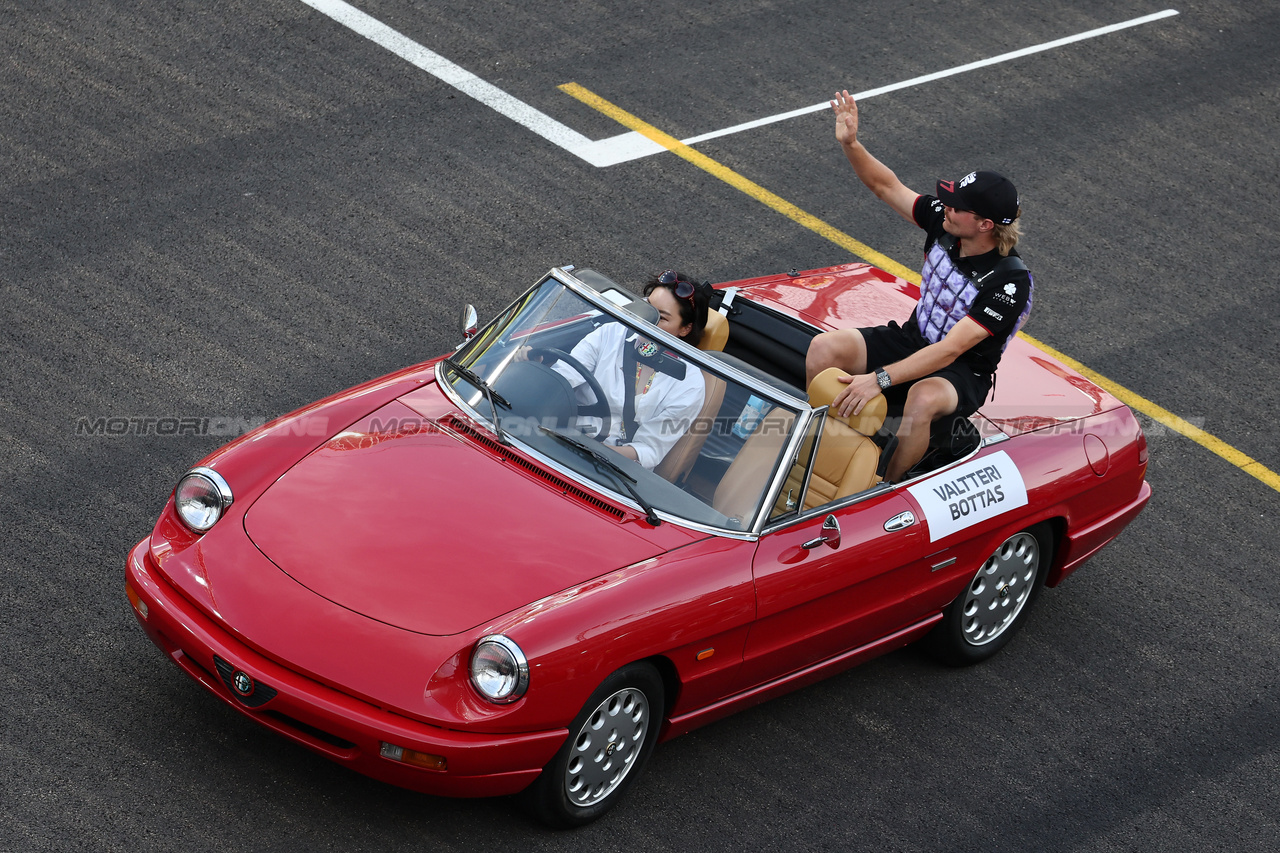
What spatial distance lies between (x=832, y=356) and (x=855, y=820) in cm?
216

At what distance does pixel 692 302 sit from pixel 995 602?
1.92 m

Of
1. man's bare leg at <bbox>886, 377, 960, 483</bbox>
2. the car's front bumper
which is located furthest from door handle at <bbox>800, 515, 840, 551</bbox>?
the car's front bumper

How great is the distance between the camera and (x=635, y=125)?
10.3 meters

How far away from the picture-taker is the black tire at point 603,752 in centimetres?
485

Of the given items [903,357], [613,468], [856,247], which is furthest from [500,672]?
[856,247]

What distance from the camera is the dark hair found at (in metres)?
6.23

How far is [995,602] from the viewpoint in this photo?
636 centimetres

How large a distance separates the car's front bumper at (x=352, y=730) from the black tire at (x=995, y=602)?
7.36 ft

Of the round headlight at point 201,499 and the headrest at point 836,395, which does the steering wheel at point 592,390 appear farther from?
the round headlight at point 201,499

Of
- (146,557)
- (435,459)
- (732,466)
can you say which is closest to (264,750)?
(146,557)

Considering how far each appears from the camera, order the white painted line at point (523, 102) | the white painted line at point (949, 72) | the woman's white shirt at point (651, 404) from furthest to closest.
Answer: the white painted line at point (949, 72)
the white painted line at point (523, 102)
the woman's white shirt at point (651, 404)

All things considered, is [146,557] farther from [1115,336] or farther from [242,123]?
[1115,336]

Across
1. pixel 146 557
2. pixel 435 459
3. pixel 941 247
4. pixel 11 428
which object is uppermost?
pixel 941 247

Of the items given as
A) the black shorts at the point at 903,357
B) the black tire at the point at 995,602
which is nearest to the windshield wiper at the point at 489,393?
the black shorts at the point at 903,357
